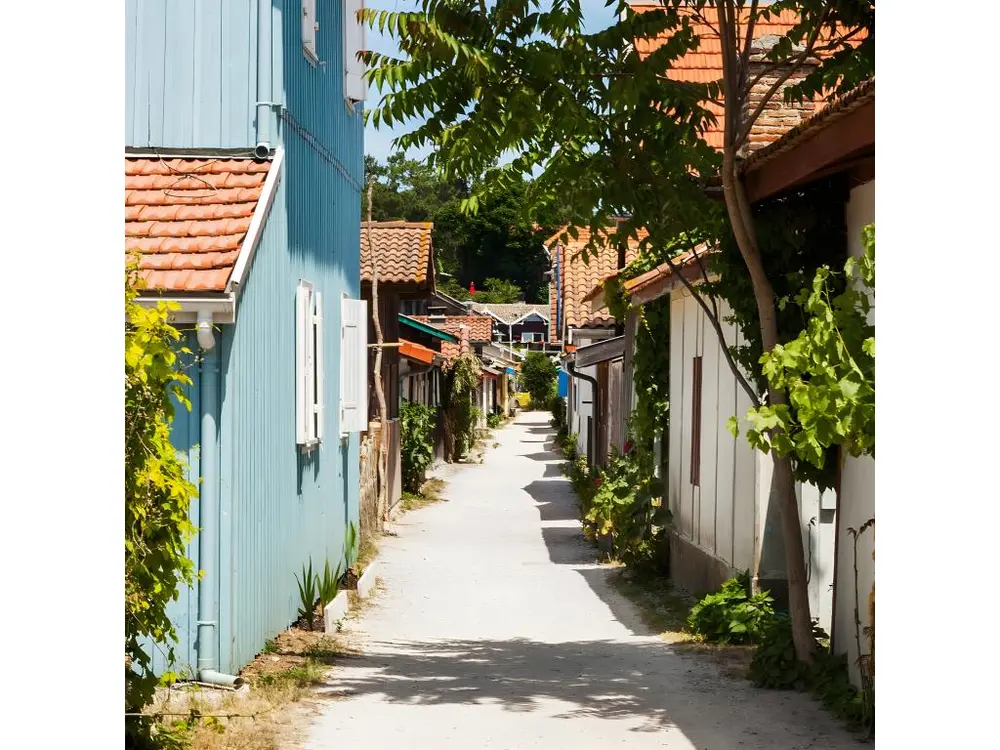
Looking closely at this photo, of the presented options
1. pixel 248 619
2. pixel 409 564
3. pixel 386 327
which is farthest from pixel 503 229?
pixel 248 619

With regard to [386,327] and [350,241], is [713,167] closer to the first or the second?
[350,241]

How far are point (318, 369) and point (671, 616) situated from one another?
3.96 metres

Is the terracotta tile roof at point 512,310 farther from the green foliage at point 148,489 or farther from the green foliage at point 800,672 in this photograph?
the green foliage at point 148,489

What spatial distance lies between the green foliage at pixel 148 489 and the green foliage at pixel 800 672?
13.1 feet

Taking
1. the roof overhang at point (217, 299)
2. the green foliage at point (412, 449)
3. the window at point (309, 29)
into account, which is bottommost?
the green foliage at point (412, 449)

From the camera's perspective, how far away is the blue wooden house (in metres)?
8.47

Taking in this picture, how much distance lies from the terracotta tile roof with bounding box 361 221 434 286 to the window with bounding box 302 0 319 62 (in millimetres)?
9983

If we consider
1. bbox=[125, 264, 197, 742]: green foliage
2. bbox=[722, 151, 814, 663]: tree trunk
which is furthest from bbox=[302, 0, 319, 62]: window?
bbox=[125, 264, 197, 742]: green foliage

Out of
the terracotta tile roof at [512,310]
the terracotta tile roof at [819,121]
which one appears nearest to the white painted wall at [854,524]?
the terracotta tile roof at [819,121]

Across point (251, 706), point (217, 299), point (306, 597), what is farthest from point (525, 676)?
point (217, 299)

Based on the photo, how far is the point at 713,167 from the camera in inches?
372

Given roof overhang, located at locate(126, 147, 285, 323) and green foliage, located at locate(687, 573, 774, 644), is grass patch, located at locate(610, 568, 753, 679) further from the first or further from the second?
roof overhang, located at locate(126, 147, 285, 323)

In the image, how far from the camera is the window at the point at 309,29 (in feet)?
36.4

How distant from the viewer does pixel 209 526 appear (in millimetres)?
8547
